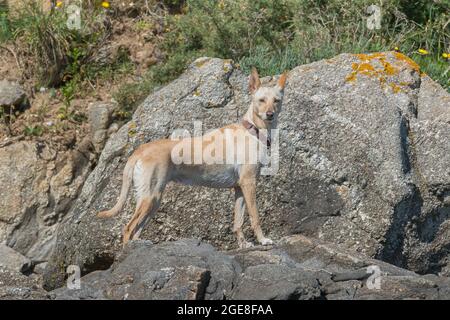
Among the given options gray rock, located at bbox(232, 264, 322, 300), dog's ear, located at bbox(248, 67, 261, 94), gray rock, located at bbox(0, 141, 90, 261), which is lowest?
gray rock, located at bbox(0, 141, 90, 261)

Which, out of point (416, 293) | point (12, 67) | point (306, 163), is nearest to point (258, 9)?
point (12, 67)

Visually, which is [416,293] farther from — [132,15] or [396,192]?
[132,15]

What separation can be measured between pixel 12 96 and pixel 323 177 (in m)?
5.66

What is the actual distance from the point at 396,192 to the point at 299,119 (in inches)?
49.9

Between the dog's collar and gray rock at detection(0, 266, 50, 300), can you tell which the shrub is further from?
gray rock at detection(0, 266, 50, 300)

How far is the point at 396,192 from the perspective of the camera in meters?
9.82

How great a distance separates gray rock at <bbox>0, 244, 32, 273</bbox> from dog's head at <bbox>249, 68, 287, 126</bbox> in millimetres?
4128

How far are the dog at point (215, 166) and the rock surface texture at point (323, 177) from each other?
64 cm

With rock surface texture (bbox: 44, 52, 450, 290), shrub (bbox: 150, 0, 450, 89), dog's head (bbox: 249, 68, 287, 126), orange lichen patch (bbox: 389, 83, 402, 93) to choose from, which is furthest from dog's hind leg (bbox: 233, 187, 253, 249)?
shrub (bbox: 150, 0, 450, 89)

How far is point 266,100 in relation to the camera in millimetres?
9344

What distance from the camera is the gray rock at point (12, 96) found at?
13.8 meters

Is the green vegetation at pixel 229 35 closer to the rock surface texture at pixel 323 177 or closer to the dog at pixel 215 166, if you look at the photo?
the rock surface texture at pixel 323 177

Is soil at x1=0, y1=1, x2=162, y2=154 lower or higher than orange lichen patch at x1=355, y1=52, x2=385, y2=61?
lower

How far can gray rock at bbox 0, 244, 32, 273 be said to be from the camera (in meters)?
12.0
